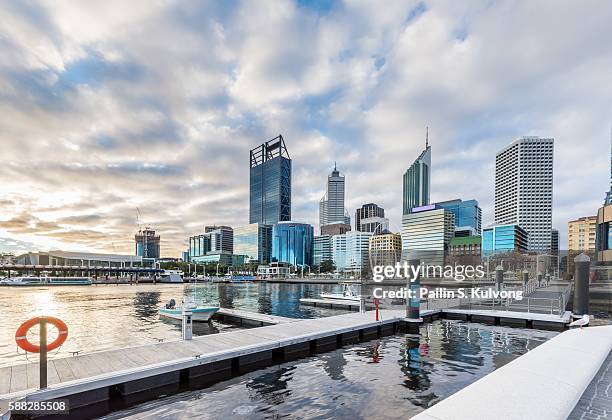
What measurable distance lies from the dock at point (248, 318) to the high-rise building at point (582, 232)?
192 metres

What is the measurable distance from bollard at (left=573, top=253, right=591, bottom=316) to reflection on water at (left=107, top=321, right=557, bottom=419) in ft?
18.0

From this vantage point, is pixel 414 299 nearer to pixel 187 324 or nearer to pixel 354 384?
pixel 354 384

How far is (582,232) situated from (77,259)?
249 m

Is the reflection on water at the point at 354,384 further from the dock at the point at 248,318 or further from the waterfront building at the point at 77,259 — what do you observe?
the waterfront building at the point at 77,259

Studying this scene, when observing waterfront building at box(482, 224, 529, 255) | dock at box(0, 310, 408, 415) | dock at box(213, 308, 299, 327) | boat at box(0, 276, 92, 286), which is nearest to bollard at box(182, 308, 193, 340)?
dock at box(0, 310, 408, 415)

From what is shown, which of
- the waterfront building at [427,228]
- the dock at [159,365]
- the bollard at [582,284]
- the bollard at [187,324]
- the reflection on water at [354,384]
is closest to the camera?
the dock at [159,365]

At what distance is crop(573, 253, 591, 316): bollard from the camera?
19.0 meters

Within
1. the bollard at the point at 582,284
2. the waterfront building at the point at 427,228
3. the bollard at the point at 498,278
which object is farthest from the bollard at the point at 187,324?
the waterfront building at the point at 427,228

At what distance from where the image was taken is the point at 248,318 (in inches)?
902

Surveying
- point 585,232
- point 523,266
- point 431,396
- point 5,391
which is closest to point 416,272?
point 431,396

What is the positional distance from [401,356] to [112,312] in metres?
29.4

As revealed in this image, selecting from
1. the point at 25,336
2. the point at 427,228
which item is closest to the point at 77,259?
the point at 427,228

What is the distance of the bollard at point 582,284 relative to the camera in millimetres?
19047

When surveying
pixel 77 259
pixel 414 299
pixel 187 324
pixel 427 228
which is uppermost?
pixel 427 228
